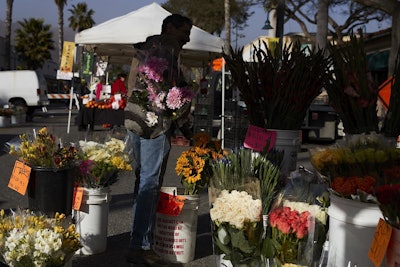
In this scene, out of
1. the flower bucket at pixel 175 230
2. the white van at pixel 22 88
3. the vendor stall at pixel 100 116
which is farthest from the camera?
the white van at pixel 22 88

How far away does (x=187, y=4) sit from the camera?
134ft

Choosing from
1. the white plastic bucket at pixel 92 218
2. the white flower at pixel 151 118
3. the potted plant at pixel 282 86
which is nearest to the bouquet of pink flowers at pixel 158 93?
the white flower at pixel 151 118

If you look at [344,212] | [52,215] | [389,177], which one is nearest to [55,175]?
[52,215]

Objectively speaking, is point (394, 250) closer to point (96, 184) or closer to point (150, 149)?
point (150, 149)

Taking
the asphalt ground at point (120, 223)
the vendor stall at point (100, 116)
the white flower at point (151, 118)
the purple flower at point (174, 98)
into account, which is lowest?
the asphalt ground at point (120, 223)

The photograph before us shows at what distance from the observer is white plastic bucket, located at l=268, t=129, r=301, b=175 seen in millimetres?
3789

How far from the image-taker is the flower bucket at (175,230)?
418 centimetres

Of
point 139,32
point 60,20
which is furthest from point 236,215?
point 60,20

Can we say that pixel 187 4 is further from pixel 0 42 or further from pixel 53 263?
pixel 53 263

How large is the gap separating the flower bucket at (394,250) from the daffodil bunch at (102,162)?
101 inches

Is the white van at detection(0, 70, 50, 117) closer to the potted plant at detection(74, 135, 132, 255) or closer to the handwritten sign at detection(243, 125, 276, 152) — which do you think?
the potted plant at detection(74, 135, 132, 255)

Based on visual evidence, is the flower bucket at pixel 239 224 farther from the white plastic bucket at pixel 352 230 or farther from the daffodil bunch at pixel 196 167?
the daffodil bunch at pixel 196 167

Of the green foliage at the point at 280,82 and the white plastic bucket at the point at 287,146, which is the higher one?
the green foliage at the point at 280,82

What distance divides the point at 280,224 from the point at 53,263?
124 centimetres
